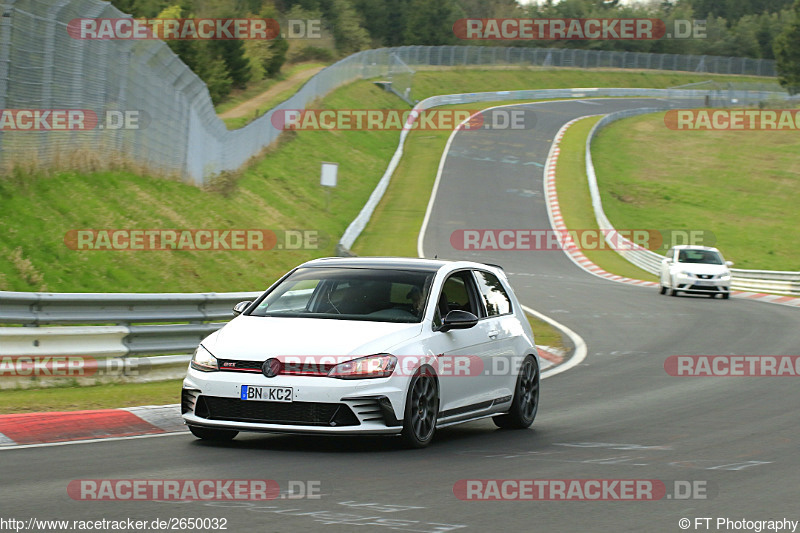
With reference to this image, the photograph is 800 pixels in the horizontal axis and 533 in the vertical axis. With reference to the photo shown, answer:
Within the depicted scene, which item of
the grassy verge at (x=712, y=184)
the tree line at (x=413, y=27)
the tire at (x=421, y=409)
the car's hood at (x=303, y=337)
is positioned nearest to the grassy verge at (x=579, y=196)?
the grassy verge at (x=712, y=184)

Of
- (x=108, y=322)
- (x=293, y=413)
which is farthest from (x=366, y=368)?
(x=108, y=322)

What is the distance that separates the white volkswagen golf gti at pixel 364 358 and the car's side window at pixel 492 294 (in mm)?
21

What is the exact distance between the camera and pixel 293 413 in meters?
8.54

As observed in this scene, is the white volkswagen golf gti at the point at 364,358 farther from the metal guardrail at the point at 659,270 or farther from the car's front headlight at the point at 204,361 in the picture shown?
the metal guardrail at the point at 659,270

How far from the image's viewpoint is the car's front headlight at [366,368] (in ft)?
28.2

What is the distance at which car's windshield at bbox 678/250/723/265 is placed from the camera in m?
31.8

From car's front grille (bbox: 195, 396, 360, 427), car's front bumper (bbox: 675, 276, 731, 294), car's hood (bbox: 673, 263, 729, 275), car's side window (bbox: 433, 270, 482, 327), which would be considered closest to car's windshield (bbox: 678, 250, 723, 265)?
car's hood (bbox: 673, 263, 729, 275)

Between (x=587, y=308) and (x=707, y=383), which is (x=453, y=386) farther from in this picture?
(x=587, y=308)

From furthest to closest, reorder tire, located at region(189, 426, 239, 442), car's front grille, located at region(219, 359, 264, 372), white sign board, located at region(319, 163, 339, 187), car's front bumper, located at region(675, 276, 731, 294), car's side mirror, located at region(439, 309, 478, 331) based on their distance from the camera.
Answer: white sign board, located at region(319, 163, 339, 187) < car's front bumper, located at region(675, 276, 731, 294) < car's side mirror, located at region(439, 309, 478, 331) < tire, located at region(189, 426, 239, 442) < car's front grille, located at region(219, 359, 264, 372)

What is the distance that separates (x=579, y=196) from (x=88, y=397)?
42.2m

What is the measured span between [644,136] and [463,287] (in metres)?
64.7

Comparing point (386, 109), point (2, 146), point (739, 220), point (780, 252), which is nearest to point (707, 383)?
point (2, 146)

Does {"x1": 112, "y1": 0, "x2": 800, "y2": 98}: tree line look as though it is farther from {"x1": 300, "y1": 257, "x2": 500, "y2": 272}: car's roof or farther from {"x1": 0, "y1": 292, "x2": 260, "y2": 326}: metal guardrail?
{"x1": 300, "y1": 257, "x2": 500, "y2": 272}: car's roof

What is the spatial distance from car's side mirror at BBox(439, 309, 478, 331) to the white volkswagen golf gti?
0.04 feet
